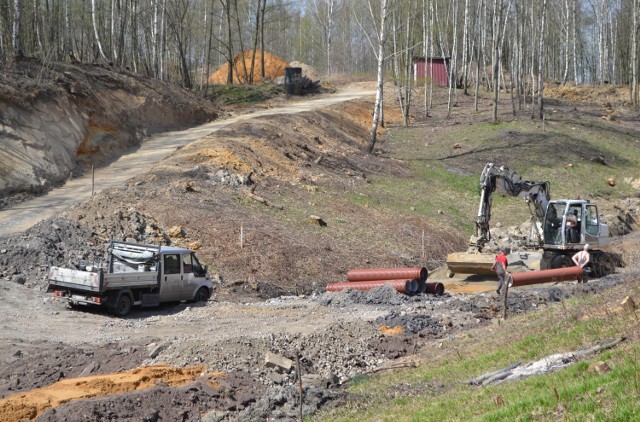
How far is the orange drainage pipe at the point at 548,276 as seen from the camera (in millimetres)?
22752

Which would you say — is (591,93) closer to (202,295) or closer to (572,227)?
(572,227)

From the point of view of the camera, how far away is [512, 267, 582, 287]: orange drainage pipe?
74.6ft

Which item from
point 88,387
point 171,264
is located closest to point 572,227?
point 171,264

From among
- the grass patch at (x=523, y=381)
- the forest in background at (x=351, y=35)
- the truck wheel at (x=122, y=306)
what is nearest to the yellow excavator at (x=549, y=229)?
the grass patch at (x=523, y=381)

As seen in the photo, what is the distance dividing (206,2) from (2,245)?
1727 inches

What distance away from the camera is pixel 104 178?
102ft

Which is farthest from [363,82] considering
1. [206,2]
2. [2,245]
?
[2,245]

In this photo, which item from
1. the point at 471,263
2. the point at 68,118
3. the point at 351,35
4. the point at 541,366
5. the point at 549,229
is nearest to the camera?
the point at 541,366

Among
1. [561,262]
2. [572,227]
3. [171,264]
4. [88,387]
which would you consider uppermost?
[572,227]

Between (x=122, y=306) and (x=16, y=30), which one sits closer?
(x=122, y=306)

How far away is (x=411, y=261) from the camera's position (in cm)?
2805

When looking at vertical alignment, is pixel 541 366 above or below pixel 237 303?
above

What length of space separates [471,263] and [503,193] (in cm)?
302

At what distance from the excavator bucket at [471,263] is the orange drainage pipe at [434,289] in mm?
2056
